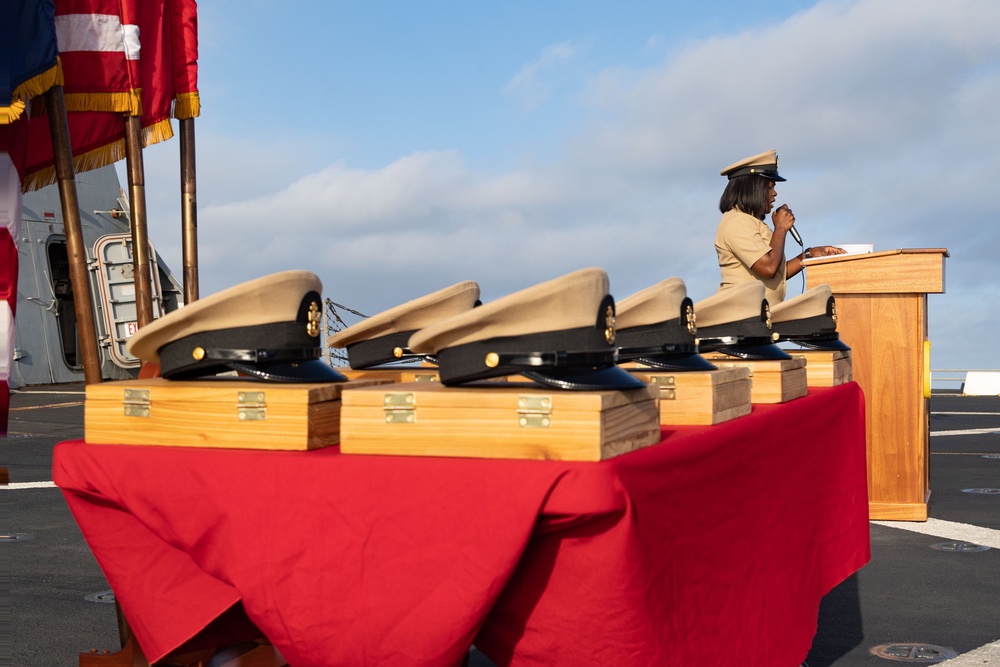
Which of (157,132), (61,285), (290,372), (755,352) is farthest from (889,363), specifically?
(61,285)

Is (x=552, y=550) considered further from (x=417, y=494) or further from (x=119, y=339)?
(x=119, y=339)

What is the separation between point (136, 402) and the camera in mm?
2121

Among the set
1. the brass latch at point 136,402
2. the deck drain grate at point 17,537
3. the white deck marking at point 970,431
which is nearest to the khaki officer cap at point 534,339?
the brass latch at point 136,402

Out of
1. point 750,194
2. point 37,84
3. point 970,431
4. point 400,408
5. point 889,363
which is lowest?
point 970,431

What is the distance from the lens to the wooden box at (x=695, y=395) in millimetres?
2410

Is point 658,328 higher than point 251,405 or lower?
higher

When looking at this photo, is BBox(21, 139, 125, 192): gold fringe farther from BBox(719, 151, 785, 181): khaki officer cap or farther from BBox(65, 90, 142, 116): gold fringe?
BBox(719, 151, 785, 181): khaki officer cap

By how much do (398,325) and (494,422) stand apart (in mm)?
924

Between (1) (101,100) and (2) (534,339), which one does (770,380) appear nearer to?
(2) (534,339)

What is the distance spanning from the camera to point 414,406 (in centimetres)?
185

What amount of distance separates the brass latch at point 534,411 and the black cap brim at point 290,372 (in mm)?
526

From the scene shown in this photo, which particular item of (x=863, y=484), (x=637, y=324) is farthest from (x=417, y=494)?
(x=863, y=484)

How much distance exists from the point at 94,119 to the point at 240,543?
102 inches

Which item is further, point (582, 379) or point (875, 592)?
point (875, 592)
